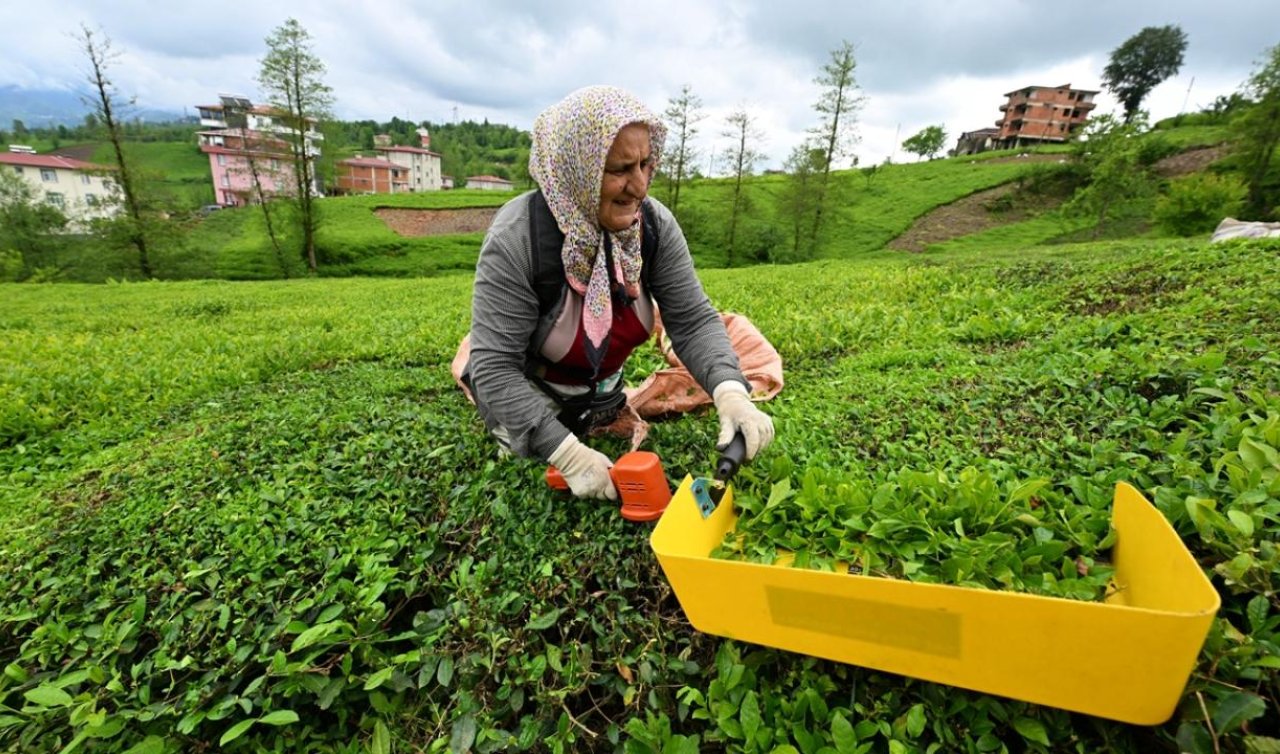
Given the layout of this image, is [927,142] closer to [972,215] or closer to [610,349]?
[972,215]

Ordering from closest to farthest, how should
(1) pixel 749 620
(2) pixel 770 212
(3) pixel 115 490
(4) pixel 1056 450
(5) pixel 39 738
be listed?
1. (1) pixel 749 620
2. (5) pixel 39 738
3. (4) pixel 1056 450
4. (3) pixel 115 490
5. (2) pixel 770 212

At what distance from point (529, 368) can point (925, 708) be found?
6.39 ft

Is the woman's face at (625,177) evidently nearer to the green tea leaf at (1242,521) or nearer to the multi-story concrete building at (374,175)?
the green tea leaf at (1242,521)

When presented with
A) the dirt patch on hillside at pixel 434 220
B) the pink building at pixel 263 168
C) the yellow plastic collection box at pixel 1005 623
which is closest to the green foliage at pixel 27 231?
the pink building at pixel 263 168

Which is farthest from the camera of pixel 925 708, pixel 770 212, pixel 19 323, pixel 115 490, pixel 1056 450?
pixel 770 212

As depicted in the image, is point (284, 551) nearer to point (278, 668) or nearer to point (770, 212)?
point (278, 668)

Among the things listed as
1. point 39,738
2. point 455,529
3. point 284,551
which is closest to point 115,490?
point 284,551

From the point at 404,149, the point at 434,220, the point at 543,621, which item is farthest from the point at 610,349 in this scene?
the point at 404,149

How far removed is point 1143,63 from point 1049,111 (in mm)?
7417

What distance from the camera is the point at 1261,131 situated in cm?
2345

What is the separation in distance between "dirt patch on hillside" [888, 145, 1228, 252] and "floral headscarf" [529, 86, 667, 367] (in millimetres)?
29295

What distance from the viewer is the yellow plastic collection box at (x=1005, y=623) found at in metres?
1.09

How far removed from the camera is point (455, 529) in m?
2.43

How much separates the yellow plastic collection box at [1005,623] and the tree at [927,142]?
216ft
